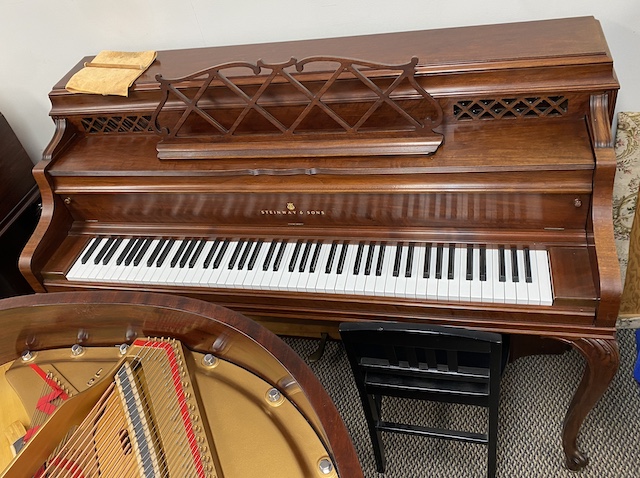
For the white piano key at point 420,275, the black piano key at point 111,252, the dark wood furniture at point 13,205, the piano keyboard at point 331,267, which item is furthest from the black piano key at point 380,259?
the dark wood furniture at point 13,205

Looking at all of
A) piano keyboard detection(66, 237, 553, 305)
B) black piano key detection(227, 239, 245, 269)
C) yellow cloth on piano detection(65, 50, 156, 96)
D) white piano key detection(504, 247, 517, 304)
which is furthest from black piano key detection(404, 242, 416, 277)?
yellow cloth on piano detection(65, 50, 156, 96)

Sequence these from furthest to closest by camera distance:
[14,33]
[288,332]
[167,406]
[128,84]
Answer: [288,332], [14,33], [128,84], [167,406]

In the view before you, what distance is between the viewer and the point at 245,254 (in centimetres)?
212

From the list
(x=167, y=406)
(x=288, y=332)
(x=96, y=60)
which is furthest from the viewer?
(x=288, y=332)

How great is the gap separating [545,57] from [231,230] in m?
1.30

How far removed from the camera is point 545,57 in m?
1.77

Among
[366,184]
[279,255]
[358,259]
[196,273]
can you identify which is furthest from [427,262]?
[196,273]

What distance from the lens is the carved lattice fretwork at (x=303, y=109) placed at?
184 centimetres

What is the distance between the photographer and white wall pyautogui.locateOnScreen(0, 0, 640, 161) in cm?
205

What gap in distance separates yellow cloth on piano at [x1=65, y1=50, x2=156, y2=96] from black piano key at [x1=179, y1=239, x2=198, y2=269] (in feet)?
2.08

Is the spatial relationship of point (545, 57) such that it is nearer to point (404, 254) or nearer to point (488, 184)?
point (488, 184)

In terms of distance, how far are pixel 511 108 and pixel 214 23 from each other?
1307mm

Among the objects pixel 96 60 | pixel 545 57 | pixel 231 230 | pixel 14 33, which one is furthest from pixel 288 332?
pixel 14 33

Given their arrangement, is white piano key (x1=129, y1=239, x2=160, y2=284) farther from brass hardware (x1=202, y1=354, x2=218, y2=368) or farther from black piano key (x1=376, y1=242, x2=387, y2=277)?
black piano key (x1=376, y1=242, x2=387, y2=277)
